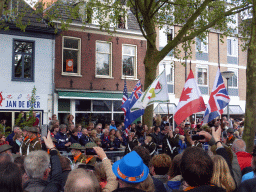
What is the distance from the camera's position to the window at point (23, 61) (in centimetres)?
1639


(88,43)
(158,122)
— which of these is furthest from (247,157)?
(88,43)

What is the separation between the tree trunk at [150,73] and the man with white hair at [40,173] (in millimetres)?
9418

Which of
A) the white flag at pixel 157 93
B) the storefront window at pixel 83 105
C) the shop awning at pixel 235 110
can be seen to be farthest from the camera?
the shop awning at pixel 235 110

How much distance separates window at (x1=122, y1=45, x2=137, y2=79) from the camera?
20250 mm

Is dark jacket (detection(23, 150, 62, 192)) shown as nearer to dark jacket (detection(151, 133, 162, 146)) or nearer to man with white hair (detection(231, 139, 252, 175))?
man with white hair (detection(231, 139, 252, 175))

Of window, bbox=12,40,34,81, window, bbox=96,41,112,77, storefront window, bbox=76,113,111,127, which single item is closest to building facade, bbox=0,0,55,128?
window, bbox=12,40,34,81

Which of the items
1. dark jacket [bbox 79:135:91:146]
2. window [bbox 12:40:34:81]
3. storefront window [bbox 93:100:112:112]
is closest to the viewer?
dark jacket [bbox 79:135:91:146]

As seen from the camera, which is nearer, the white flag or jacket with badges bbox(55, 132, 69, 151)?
the white flag

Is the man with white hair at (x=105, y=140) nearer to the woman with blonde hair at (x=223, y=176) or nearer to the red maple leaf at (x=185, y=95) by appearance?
the red maple leaf at (x=185, y=95)

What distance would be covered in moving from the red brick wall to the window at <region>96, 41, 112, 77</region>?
25 cm

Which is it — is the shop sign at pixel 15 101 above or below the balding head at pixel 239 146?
above

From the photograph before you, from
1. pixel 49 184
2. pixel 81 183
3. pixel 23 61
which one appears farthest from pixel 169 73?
pixel 81 183

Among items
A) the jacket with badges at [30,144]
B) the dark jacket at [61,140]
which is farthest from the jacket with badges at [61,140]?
the jacket with badges at [30,144]

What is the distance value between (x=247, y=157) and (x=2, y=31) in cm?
1432
